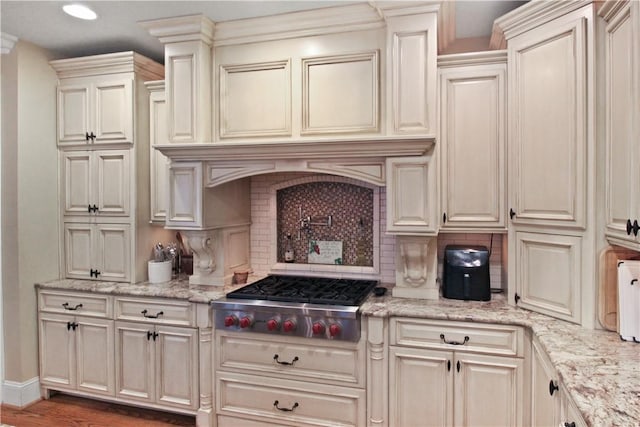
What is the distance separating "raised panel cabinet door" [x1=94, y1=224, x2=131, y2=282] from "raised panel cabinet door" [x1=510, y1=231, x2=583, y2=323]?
2.86 metres

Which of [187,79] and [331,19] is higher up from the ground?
[331,19]

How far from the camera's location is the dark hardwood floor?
3.00m

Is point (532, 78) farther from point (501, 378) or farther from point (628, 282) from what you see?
point (501, 378)

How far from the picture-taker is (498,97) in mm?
2588

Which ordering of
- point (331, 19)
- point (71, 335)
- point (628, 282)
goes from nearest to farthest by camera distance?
point (628, 282), point (331, 19), point (71, 335)

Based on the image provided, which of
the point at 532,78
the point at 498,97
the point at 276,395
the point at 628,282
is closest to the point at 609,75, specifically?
the point at 532,78

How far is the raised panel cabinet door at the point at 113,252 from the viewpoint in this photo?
131 inches

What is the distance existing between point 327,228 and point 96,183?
1923 mm

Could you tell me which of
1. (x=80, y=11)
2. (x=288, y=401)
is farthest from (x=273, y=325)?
(x=80, y=11)

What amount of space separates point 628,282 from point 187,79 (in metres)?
2.91

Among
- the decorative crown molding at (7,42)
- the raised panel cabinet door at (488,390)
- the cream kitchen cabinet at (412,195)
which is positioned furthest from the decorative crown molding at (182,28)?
the raised panel cabinet door at (488,390)

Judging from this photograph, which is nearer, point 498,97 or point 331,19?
point 498,97

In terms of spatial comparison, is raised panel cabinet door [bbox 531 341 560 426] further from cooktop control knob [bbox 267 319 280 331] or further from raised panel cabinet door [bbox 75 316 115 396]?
raised panel cabinet door [bbox 75 316 115 396]

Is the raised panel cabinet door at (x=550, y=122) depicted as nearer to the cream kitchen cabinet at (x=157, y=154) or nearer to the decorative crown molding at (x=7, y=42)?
the cream kitchen cabinet at (x=157, y=154)
